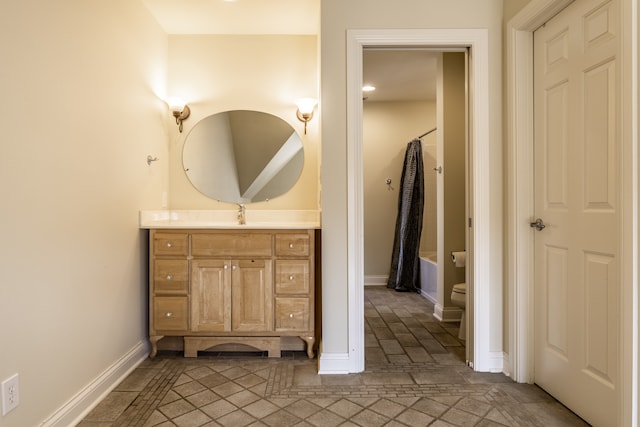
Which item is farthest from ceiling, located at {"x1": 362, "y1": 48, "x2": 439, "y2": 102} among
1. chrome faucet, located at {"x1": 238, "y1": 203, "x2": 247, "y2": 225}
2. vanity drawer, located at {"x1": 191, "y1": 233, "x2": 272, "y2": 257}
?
vanity drawer, located at {"x1": 191, "y1": 233, "x2": 272, "y2": 257}

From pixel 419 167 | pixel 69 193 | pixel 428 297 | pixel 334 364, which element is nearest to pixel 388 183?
pixel 419 167

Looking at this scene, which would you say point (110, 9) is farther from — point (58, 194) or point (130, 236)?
point (130, 236)

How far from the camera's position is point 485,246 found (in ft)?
7.66

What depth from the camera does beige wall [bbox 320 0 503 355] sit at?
92.0 inches

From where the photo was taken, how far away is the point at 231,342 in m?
2.56

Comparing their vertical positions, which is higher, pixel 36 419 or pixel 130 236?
pixel 130 236

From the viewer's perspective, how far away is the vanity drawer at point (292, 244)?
98.5 inches

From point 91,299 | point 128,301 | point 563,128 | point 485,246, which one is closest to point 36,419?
point 91,299

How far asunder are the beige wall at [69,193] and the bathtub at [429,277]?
2883 mm

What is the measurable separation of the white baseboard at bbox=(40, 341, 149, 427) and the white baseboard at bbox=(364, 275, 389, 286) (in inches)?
124

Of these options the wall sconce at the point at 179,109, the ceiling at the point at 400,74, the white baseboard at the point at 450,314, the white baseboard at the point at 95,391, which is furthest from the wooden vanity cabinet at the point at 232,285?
the ceiling at the point at 400,74

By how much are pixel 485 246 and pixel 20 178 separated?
2.39 meters

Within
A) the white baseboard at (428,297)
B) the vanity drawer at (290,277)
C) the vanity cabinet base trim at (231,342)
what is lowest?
the white baseboard at (428,297)

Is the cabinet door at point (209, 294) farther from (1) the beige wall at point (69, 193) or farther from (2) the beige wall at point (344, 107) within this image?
(2) the beige wall at point (344, 107)
